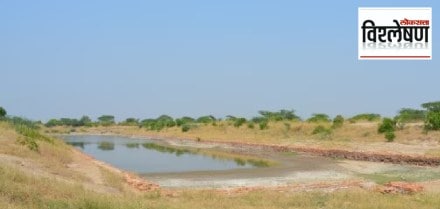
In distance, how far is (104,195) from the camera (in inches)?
506

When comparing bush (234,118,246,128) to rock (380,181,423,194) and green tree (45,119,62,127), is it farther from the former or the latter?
green tree (45,119,62,127)

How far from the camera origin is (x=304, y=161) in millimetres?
34250

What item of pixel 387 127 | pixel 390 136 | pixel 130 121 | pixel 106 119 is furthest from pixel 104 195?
pixel 106 119

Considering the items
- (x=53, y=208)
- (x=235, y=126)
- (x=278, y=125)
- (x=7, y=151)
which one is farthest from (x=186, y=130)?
(x=53, y=208)

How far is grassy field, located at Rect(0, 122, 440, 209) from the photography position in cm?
1116

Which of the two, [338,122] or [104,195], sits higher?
[338,122]

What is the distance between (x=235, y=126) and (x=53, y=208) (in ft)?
190

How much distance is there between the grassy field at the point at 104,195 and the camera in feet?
36.6

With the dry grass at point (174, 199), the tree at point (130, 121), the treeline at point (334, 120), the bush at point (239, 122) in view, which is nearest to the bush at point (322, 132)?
the treeline at point (334, 120)

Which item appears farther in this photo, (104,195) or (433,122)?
(433,122)

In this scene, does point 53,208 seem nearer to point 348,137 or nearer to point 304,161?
point 304,161

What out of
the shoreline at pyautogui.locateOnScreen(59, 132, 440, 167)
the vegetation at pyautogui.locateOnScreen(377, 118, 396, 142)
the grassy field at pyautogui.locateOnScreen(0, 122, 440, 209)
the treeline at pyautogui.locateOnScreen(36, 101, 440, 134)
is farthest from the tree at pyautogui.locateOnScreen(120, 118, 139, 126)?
the grassy field at pyautogui.locateOnScreen(0, 122, 440, 209)

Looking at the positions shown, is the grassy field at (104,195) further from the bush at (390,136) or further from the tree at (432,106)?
the tree at (432,106)

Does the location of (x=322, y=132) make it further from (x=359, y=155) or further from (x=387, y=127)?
(x=359, y=155)
